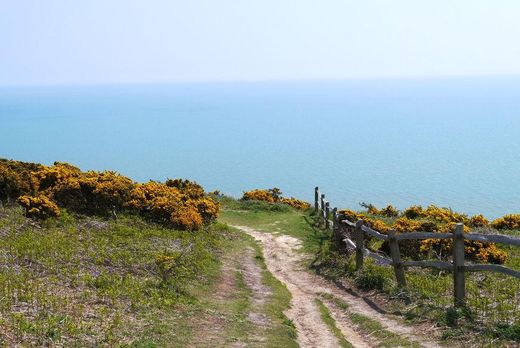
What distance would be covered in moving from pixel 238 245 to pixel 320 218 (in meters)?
9.51

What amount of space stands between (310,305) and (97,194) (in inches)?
528

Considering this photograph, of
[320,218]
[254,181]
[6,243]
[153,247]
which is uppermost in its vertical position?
[6,243]

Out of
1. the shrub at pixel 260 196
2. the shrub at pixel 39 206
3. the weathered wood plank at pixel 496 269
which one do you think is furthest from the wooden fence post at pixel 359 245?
the shrub at pixel 260 196

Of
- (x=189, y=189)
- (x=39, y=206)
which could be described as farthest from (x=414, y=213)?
(x=39, y=206)

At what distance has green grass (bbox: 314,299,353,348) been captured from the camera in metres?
13.5

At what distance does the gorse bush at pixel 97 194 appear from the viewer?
83.6 ft

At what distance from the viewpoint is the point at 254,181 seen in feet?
393

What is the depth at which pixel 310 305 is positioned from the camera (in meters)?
17.7

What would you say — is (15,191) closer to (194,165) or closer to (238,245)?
(238,245)

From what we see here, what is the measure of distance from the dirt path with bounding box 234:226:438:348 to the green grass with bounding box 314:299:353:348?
0.12 m

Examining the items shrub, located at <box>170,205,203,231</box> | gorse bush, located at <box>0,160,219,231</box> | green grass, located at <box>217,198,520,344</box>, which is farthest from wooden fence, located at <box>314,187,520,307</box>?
gorse bush, located at <box>0,160,219,231</box>

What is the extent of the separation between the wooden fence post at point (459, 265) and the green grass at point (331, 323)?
3001mm

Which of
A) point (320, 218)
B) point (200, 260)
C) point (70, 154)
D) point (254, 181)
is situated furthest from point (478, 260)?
point (70, 154)

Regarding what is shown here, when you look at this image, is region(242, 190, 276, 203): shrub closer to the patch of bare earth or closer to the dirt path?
the dirt path
